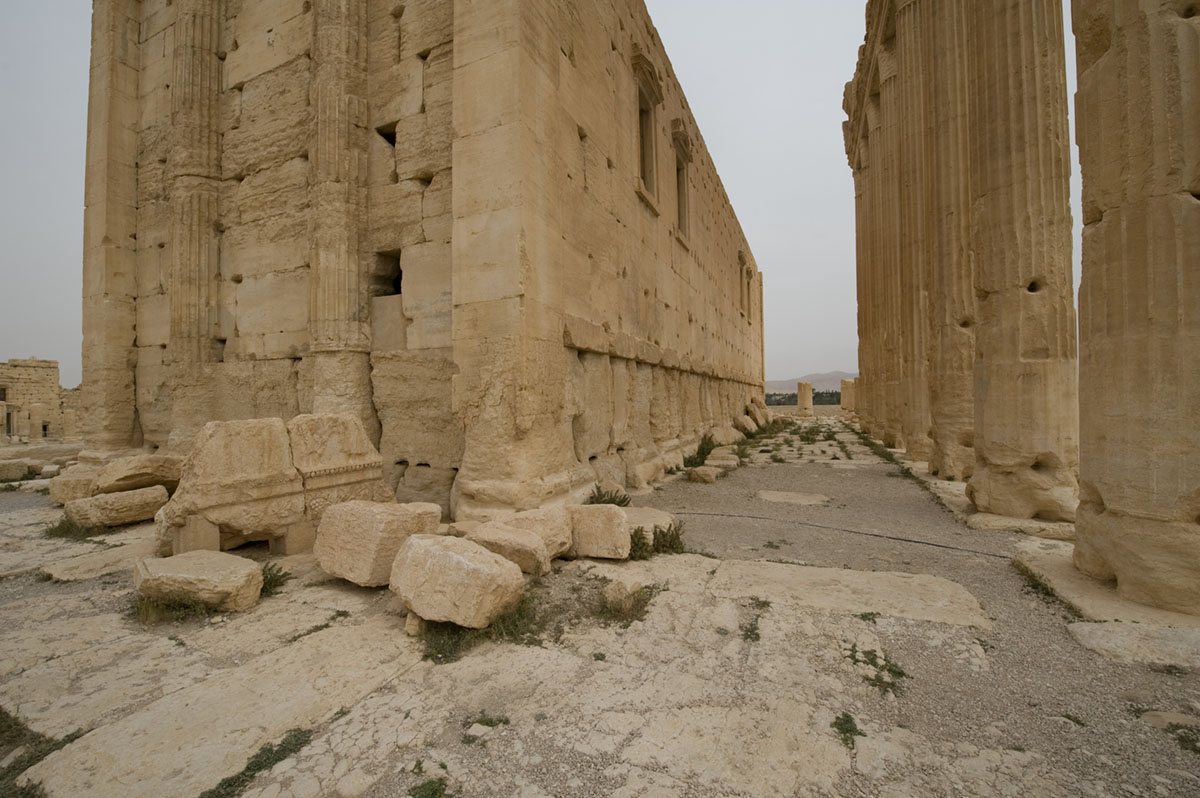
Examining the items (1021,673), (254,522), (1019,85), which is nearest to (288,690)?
(254,522)

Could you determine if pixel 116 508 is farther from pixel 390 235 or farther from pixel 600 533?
pixel 600 533

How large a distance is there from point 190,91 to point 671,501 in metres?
8.70

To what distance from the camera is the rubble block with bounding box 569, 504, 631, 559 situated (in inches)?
163

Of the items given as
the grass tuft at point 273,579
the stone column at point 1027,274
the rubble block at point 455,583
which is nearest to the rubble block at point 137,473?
the grass tuft at point 273,579

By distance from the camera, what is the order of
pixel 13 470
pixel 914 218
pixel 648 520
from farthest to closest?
pixel 914 218 < pixel 13 470 < pixel 648 520

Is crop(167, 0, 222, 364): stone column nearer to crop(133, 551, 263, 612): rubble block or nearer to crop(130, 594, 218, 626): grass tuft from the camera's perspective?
crop(133, 551, 263, 612): rubble block

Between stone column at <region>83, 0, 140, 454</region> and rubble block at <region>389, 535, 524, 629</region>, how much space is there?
797 cm

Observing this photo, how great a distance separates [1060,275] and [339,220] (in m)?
7.95

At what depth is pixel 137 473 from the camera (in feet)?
18.8

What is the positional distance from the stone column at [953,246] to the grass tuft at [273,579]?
8.58 metres

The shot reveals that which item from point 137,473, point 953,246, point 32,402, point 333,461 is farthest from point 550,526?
point 32,402

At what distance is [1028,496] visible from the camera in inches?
214

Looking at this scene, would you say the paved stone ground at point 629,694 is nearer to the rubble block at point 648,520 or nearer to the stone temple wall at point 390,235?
the rubble block at point 648,520

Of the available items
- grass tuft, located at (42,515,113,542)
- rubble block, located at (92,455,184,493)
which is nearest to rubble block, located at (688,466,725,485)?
rubble block, located at (92,455,184,493)
